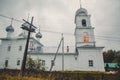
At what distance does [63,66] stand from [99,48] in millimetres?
10130

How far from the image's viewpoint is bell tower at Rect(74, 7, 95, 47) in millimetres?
34188

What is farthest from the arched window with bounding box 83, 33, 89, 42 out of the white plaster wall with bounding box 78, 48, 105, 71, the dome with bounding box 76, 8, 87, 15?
the dome with bounding box 76, 8, 87, 15

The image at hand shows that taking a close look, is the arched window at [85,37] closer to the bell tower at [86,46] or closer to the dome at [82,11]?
the bell tower at [86,46]

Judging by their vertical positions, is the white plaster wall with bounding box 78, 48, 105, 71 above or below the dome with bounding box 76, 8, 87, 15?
below

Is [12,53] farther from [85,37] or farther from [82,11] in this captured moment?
[82,11]

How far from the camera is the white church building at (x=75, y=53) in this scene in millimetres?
32562

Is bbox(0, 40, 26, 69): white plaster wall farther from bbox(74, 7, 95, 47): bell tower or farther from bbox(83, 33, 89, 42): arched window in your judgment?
bbox(83, 33, 89, 42): arched window

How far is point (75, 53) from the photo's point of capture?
3438 centimetres

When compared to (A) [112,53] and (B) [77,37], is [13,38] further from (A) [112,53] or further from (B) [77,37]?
(A) [112,53]

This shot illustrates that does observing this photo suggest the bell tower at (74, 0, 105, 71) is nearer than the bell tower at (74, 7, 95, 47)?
Yes

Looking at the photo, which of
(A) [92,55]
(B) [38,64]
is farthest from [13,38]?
(A) [92,55]

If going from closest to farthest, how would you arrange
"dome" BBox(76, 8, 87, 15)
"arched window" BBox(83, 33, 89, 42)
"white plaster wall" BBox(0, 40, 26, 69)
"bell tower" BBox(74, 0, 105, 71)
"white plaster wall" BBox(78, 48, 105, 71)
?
"white plaster wall" BBox(78, 48, 105, 71) → "bell tower" BBox(74, 0, 105, 71) → "arched window" BBox(83, 33, 89, 42) → "dome" BBox(76, 8, 87, 15) → "white plaster wall" BBox(0, 40, 26, 69)

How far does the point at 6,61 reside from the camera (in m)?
38.9

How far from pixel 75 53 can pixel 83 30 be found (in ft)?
21.6
